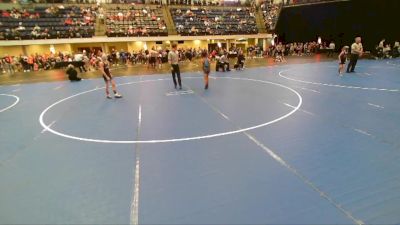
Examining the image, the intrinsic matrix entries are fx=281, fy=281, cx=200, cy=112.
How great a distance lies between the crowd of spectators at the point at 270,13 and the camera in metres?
35.7

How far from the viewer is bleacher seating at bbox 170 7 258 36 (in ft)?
109

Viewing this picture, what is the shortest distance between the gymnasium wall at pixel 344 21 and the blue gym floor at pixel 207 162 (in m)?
19.0

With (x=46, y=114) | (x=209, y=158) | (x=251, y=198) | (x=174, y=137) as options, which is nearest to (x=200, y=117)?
(x=174, y=137)

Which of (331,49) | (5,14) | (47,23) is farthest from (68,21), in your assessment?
(331,49)

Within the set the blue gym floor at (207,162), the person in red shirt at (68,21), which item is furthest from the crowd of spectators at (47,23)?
the blue gym floor at (207,162)

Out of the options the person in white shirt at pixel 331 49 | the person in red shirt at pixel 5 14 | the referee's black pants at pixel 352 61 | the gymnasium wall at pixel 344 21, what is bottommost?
the referee's black pants at pixel 352 61

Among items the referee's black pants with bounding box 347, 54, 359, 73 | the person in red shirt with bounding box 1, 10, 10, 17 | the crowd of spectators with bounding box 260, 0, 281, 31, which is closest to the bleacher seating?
the crowd of spectators with bounding box 260, 0, 281, 31

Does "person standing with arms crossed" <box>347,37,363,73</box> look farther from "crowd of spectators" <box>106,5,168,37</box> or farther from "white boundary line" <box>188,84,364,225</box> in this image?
"crowd of spectators" <box>106,5,168,37</box>

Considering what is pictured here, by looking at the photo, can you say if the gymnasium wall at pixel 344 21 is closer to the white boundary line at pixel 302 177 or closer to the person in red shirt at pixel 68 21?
the person in red shirt at pixel 68 21

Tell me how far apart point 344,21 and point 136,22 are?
21.9 metres

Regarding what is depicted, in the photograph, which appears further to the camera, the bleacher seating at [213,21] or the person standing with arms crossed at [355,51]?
the bleacher seating at [213,21]

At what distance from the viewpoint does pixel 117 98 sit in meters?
11.0

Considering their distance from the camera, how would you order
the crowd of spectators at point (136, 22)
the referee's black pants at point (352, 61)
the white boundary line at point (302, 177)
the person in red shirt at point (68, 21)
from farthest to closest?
the crowd of spectators at point (136, 22) < the person in red shirt at point (68, 21) < the referee's black pants at point (352, 61) < the white boundary line at point (302, 177)

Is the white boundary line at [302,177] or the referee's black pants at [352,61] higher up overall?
the referee's black pants at [352,61]
